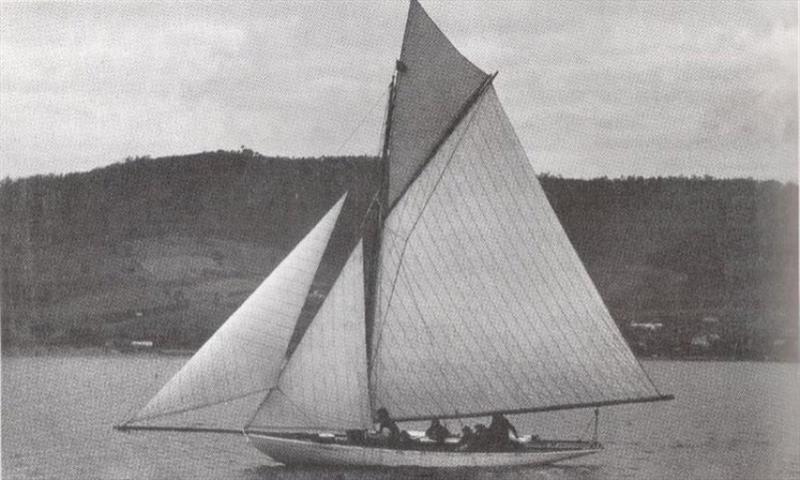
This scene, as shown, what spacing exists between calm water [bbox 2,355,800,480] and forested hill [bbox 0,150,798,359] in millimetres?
2801

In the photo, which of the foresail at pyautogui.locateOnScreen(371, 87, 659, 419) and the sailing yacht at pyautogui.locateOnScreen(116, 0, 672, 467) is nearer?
the sailing yacht at pyautogui.locateOnScreen(116, 0, 672, 467)

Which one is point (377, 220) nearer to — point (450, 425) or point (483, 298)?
point (483, 298)

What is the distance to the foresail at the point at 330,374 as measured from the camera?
19375 millimetres

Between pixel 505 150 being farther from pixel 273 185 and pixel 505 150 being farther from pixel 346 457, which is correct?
pixel 273 185

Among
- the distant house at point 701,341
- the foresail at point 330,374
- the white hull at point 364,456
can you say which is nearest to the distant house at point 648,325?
the distant house at point 701,341

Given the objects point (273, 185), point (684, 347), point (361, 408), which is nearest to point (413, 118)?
point (361, 408)

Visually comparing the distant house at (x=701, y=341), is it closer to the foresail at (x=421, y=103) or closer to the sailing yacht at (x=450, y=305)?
the sailing yacht at (x=450, y=305)

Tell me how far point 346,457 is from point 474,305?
10.7 ft

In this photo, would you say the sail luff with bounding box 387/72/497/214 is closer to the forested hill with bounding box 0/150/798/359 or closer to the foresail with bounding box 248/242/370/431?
the foresail with bounding box 248/242/370/431

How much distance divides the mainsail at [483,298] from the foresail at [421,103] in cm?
3

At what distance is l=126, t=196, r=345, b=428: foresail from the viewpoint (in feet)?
59.9

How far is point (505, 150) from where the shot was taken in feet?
66.4

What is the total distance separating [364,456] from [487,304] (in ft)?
10.5

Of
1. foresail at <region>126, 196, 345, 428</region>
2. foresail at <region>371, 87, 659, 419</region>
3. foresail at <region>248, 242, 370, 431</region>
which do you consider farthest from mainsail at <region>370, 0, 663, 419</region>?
foresail at <region>126, 196, 345, 428</region>
